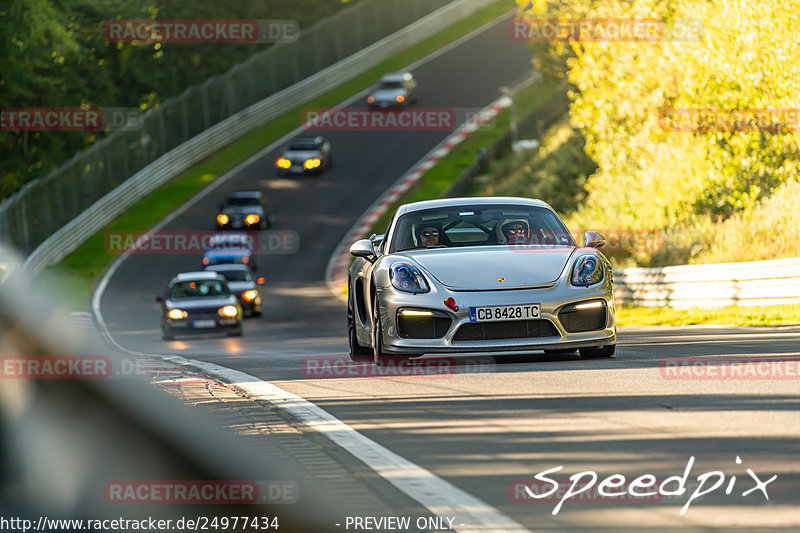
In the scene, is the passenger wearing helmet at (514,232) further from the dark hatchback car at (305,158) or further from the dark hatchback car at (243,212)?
the dark hatchback car at (305,158)

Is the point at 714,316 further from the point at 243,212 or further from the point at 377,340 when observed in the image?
the point at 243,212

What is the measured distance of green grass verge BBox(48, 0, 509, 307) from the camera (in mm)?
42719

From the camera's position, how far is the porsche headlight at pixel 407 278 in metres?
10.6

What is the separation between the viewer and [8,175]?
51.4m

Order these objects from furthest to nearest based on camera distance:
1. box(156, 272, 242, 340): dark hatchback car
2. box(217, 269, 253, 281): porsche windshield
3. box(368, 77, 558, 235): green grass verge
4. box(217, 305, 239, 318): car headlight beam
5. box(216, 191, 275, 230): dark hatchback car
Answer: box(368, 77, 558, 235): green grass verge
box(216, 191, 275, 230): dark hatchback car
box(217, 269, 253, 281): porsche windshield
box(217, 305, 239, 318): car headlight beam
box(156, 272, 242, 340): dark hatchback car

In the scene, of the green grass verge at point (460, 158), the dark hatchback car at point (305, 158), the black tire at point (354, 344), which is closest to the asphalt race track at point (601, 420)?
the black tire at point (354, 344)

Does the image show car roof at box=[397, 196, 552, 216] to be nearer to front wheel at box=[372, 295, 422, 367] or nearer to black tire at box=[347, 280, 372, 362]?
black tire at box=[347, 280, 372, 362]

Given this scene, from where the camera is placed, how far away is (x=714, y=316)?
56.6 ft

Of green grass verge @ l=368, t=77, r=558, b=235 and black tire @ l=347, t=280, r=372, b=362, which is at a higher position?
black tire @ l=347, t=280, r=372, b=362

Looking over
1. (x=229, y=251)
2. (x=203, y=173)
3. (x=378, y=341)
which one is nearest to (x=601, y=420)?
(x=378, y=341)

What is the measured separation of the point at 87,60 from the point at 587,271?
5351cm

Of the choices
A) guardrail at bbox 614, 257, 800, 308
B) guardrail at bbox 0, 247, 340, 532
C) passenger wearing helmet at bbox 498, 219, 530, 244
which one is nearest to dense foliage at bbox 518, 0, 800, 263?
guardrail at bbox 614, 257, 800, 308

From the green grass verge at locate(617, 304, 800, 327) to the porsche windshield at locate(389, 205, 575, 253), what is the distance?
408cm

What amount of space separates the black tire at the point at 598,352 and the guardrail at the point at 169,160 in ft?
100.0
